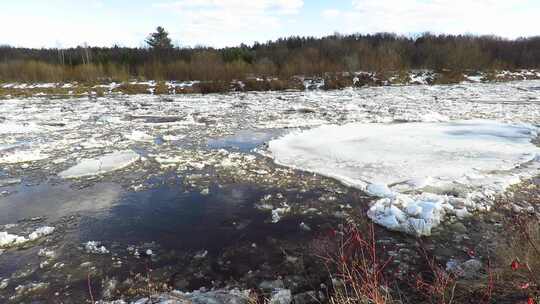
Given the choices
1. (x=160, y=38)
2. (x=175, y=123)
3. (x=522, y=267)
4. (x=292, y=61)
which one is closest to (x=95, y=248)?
(x=522, y=267)

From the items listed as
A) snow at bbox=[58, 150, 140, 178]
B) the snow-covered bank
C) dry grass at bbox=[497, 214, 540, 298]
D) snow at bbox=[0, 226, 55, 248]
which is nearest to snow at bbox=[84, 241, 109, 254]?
snow at bbox=[0, 226, 55, 248]

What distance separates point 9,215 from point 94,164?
2129mm

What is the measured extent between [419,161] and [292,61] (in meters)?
22.1

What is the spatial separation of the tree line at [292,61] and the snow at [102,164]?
57.5ft

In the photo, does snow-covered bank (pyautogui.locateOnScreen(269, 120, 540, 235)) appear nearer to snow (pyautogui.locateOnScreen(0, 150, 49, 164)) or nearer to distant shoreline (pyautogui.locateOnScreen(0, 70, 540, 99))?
snow (pyautogui.locateOnScreen(0, 150, 49, 164))

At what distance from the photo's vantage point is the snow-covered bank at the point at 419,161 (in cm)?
483

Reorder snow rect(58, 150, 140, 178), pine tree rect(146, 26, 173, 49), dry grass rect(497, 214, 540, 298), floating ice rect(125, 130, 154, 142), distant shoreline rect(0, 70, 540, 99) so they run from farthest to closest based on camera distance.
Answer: pine tree rect(146, 26, 173, 49) → distant shoreline rect(0, 70, 540, 99) → floating ice rect(125, 130, 154, 142) → snow rect(58, 150, 140, 178) → dry grass rect(497, 214, 540, 298)

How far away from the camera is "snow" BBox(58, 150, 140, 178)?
6604 mm

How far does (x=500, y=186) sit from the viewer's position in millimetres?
5473

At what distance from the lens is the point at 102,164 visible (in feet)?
23.2

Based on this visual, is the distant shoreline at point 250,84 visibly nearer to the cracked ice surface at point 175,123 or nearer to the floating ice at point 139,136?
the cracked ice surface at point 175,123

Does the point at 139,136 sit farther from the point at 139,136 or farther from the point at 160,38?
the point at 160,38

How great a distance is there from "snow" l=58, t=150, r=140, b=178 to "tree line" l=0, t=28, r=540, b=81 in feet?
57.5

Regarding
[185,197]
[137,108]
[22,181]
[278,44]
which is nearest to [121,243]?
[185,197]
